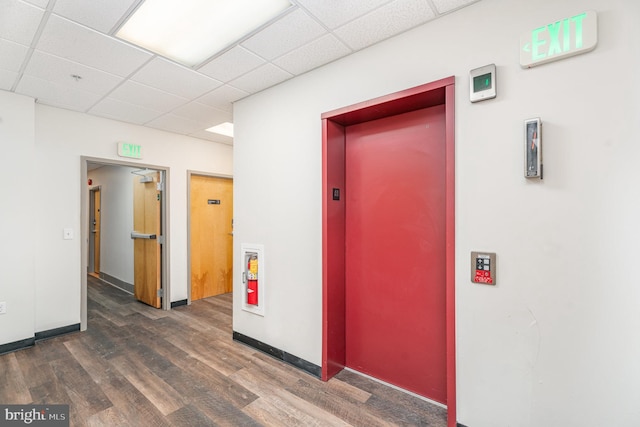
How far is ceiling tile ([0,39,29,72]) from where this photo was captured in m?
2.12

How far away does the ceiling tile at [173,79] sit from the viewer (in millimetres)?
2490

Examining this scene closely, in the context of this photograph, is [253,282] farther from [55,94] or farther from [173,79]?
[55,94]

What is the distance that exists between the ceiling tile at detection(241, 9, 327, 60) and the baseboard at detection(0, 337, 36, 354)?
3783 mm

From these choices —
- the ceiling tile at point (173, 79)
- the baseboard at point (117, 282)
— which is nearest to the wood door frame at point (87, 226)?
the baseboard at point (117, 282)

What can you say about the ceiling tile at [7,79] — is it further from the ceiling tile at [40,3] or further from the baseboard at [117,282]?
the baseboard at [117,282]

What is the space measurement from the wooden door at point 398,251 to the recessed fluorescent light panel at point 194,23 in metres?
1.14

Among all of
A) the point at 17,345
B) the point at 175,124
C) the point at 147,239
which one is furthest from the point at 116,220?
the point at 17,345

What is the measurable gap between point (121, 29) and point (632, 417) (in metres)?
3.78

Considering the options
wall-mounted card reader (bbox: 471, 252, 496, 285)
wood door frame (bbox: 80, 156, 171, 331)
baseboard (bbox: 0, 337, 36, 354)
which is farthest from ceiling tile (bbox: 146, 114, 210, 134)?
wall-mounted card reader (bbox: 471, 252, 496, 285)

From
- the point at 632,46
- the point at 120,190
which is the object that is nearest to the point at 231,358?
the point at 632,46

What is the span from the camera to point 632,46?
1354 mm

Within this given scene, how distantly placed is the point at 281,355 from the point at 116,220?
16.1 ft

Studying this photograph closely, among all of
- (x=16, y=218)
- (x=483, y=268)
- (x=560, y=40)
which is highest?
(x=560, y=40)

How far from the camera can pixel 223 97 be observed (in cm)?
312
